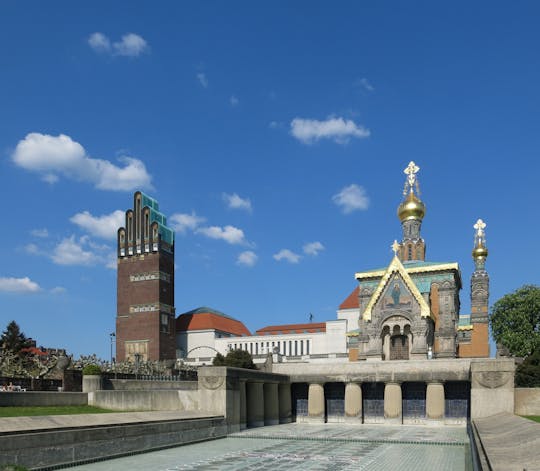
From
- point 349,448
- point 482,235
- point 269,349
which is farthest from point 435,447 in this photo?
point 269,349

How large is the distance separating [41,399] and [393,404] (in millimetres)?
19321

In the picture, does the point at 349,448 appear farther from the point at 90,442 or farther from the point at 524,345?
the point at 524,345

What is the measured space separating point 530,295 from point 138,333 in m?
52.5

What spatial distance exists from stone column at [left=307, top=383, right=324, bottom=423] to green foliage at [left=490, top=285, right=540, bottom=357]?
3238 centimetres

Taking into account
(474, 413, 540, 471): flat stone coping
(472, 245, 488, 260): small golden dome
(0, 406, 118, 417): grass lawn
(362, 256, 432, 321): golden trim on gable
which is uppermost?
(472, 245, 488, 260): small golden dome

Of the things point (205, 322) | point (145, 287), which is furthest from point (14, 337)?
point (205, 322)

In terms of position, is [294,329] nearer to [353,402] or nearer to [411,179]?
[411,179]

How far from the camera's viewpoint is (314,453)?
70.8 feet

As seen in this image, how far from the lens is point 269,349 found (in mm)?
86938

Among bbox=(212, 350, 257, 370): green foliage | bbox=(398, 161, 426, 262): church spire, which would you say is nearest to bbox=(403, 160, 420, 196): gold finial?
bbox=(398, 161, 426, 262): church spire

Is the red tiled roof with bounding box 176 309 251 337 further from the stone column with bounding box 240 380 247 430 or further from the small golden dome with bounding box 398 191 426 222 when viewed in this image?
the stone column with bounding box 240 380 247 430

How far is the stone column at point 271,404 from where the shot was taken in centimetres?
3416

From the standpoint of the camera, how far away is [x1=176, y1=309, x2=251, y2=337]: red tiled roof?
3649 inches

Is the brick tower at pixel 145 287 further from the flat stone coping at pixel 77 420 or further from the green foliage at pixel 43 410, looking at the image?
the flat stone coping at pixel 77 420
